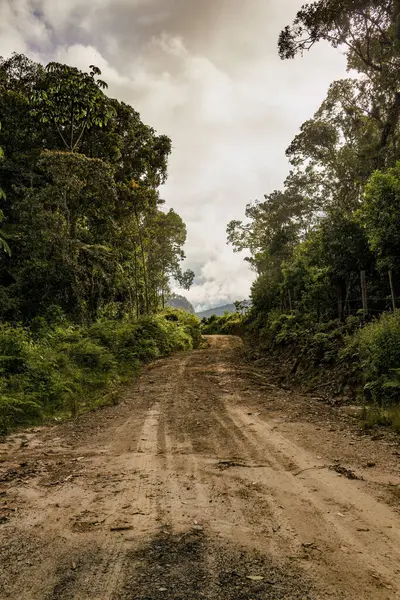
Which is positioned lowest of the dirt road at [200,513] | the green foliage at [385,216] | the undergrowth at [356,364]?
the dirt road at [200,513]

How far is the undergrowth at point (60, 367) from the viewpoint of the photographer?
8039 millimetres

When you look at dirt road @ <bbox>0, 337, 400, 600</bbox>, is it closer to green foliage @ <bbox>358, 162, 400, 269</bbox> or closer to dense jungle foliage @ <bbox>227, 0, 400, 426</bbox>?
dense jungle foliage @ <bbox>227, 0, 400, 426</bbox>

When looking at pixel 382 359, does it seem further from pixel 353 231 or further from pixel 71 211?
pixel 71 211

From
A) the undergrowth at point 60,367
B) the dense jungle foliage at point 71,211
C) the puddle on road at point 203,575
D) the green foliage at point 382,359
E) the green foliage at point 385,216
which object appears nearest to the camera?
the puddle on road at point 203,575

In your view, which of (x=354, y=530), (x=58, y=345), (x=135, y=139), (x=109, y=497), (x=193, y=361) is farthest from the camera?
(x=135, y=139)

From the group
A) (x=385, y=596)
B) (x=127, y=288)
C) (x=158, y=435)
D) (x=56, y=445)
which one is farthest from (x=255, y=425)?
(x=127, y=288)

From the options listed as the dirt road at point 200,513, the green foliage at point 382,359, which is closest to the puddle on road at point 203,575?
the dirt road at point 200,513

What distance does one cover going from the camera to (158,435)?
6.36 metres

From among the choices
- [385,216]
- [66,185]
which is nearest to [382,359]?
[385,216]

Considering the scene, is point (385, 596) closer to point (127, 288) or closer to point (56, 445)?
point (56, 445)

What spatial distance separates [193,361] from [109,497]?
1263 centimetres

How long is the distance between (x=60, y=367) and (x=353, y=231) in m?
11.5

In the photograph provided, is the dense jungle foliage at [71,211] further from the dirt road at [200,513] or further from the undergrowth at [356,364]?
the undergrowth at [356,364]

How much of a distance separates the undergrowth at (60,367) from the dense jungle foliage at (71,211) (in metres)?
0.07
